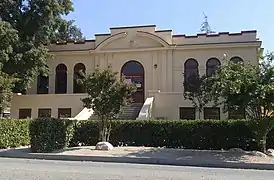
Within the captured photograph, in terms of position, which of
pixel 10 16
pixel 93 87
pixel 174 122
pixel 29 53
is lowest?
pixel 174 122

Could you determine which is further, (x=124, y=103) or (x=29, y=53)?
(x=29, y=53)

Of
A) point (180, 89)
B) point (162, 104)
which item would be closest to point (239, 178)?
point (162, 104)

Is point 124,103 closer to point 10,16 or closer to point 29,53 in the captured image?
point 29,53

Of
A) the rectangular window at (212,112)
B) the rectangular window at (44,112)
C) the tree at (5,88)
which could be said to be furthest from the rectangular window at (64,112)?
the rectangular window at (212,112)

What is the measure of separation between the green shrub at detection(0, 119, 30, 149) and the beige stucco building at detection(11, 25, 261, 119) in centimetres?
862

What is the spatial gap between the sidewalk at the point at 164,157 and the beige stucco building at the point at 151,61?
1141 centimetres

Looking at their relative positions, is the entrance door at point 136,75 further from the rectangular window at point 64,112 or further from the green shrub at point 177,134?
the green shrub at point 177,134

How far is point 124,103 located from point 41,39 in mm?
13654

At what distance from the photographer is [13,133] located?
21.8 m

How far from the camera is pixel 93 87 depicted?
20.3 metres

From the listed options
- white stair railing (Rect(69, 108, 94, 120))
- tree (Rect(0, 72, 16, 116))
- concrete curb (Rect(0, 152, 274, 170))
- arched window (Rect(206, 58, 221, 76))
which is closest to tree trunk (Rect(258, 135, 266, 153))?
concrete curb (Rect(0, 152, 274, 170))

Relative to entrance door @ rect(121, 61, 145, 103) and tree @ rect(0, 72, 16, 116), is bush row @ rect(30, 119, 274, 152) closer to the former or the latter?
tree @ rect(0, 72, 16, 116)

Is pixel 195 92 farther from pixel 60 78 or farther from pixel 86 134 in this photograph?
pixel 60 78

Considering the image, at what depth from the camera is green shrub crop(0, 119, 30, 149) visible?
2114 centimetres
